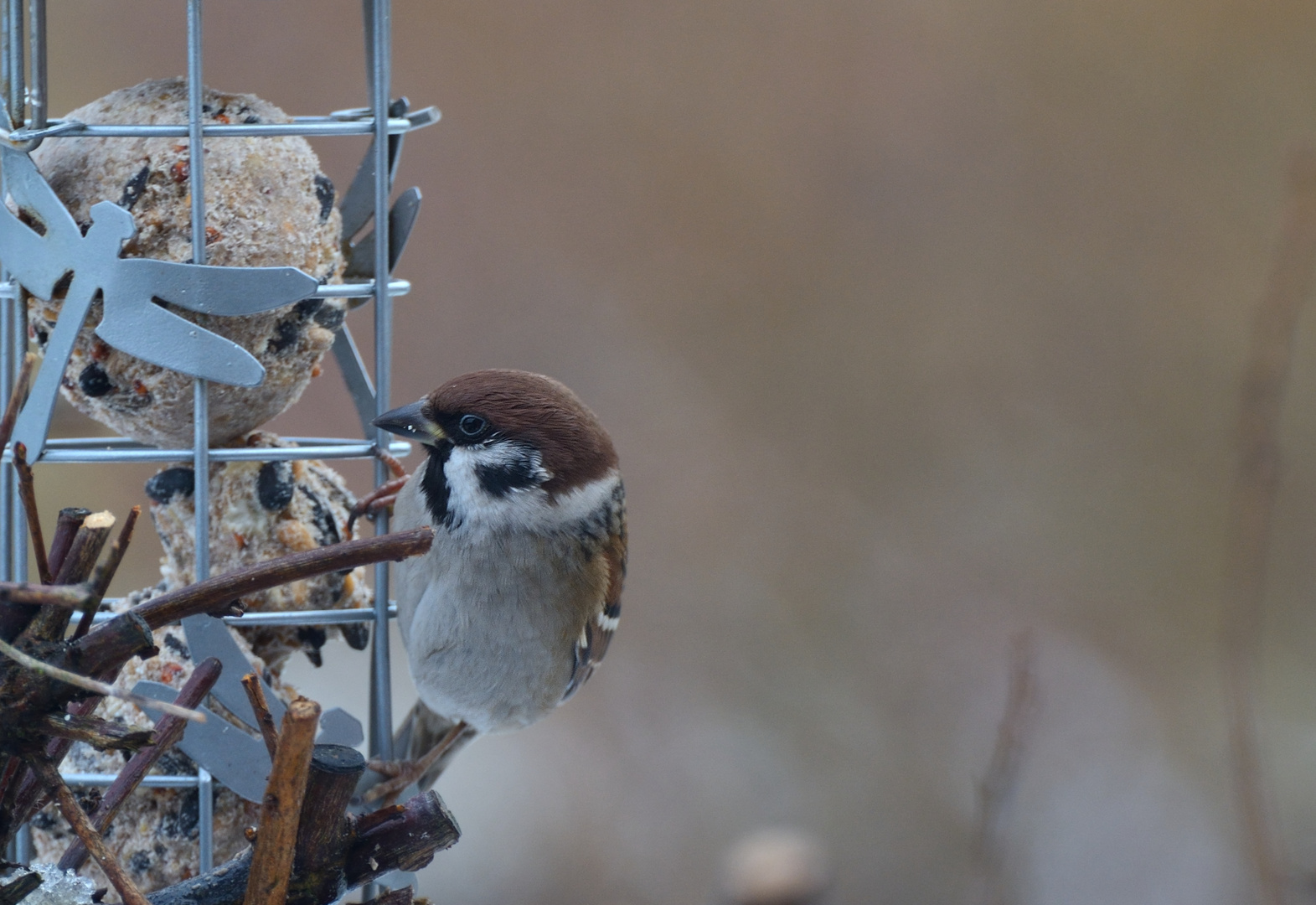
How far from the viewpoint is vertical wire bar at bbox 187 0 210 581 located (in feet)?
5.09

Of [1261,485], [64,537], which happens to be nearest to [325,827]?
[64,537]

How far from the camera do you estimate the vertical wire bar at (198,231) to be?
155 cm

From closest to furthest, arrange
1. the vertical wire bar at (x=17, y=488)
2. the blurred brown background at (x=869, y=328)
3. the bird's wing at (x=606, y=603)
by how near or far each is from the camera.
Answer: the vertical wire bar at (x=17, y=488)
the bird's wing at (x=606, y=603)
the blurred brown background at (x=869, y=328)

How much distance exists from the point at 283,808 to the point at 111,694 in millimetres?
164

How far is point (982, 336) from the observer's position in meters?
4.68

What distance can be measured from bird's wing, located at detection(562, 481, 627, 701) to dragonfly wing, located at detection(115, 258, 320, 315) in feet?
2.08

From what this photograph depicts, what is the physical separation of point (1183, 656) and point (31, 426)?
150 inches

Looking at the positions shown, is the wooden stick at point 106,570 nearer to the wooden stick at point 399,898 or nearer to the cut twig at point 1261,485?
the wooden stick at point 399,898

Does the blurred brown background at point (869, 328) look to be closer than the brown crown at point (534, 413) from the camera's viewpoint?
No

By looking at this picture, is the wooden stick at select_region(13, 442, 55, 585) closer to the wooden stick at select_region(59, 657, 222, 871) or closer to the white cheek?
the wooden stick at select_region(59, 657, 222, 871)

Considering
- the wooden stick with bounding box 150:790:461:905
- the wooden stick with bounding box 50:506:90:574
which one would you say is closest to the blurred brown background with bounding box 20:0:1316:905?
the wooden stick with bounding box 150:790:461:905

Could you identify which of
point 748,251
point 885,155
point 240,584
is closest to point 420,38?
point 748,251

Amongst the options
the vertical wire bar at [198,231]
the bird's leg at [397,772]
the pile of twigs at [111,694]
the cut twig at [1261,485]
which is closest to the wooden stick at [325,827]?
the pile of twigs at [111,694]

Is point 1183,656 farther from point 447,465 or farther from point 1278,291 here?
point 447,465
